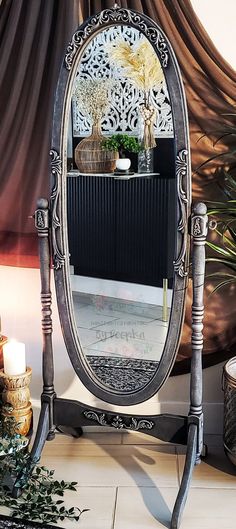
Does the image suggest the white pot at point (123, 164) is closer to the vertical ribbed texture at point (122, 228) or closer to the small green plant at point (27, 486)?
the vertical ribbed texture at point (122, 228)

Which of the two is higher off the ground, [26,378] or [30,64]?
[30,64]

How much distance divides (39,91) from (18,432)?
1.22m

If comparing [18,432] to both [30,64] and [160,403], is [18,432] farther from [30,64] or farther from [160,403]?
[30,64]

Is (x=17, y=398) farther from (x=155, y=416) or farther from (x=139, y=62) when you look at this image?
(x=139, y=62)

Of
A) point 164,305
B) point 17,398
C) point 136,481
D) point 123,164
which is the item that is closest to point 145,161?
point 123,164

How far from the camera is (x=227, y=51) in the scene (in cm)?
231

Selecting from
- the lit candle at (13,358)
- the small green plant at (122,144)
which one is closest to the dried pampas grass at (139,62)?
the small green plant at (122,144)

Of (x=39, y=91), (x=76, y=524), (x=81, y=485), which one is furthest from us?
(x=39, y=91)

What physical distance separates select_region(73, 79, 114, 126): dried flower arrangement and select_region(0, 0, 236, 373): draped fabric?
282 mm

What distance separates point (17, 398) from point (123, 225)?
71 cm

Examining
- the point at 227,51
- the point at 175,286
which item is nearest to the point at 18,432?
the point at 175,286

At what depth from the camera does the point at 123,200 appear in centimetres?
212

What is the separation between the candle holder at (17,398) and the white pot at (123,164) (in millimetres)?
786

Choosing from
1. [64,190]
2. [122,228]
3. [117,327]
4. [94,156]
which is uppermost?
[94,156]
